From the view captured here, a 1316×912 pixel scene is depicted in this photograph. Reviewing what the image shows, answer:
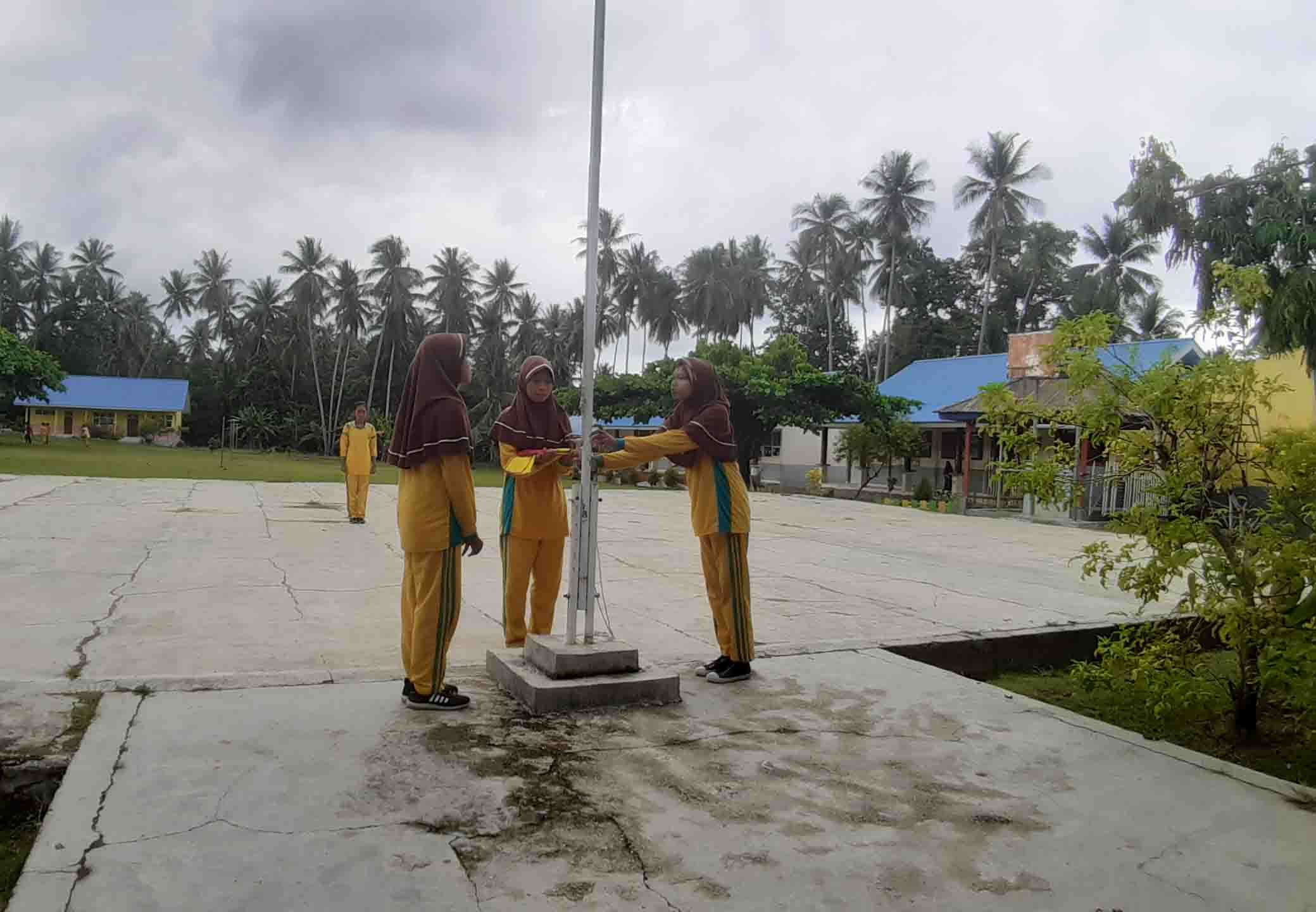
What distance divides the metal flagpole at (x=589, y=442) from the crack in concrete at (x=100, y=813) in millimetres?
1856

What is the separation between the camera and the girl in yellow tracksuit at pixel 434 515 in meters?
4.12

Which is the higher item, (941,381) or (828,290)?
(828,290)

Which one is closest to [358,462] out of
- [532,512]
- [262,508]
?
[262,508]

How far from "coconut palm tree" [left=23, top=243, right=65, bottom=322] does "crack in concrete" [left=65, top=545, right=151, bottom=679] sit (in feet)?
210

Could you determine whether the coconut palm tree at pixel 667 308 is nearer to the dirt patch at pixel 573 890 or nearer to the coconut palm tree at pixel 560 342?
the coconut palm tree at pixel 560 342

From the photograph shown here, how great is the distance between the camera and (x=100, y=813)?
2877 millimetres

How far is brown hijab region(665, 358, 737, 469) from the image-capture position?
4871 millimetres

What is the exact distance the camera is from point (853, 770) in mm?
3594

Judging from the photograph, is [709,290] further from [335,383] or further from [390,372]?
[335,383]

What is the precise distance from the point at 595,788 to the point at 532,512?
1955 mm

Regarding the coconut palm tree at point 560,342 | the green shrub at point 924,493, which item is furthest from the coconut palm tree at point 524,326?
the green shrub at point 924,493

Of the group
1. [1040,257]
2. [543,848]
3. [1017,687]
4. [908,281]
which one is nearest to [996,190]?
[1040,257]

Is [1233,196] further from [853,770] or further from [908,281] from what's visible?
[908,281]

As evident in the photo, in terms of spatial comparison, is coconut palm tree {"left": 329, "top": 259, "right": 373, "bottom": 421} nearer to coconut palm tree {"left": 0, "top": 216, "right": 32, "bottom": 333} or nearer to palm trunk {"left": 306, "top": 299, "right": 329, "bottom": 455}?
palm trunk {"left": 306, "top": 299, "right": 329, "bottom": 455}
